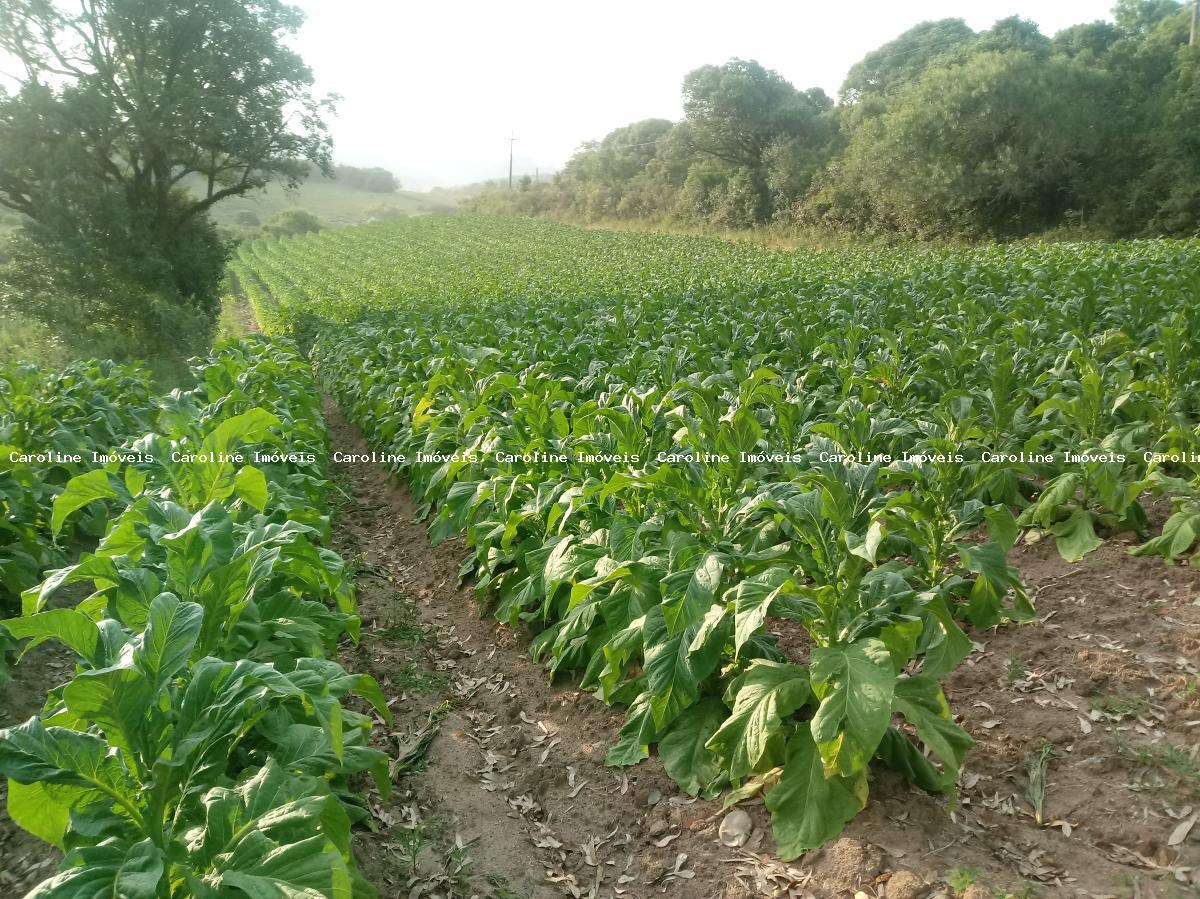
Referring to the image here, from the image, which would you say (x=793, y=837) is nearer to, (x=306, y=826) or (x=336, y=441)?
(x=306, y=826)

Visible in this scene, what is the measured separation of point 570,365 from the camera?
9.14 meters

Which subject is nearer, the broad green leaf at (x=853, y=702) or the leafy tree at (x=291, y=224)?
the broad green leaf at (x=853, y=702)

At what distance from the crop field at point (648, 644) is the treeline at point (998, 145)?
2848cm

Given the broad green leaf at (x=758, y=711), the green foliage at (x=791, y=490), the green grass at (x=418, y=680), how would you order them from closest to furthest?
the broad green leaf at (x=758, y=711) → the green foliage at (x=791, y=490) → the green grass at (x=418, y=680)

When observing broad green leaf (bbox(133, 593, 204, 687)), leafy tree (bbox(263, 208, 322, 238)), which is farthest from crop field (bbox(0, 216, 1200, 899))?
leafy tree (bbox(263, 208, 322, 238))

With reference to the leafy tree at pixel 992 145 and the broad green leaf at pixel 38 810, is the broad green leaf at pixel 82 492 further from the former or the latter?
the leafy tree at pixel 992 145

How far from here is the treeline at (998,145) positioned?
3061cm

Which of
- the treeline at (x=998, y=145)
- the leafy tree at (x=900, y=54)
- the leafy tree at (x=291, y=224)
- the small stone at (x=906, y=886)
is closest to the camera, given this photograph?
the small stone at (x=906, y=886)

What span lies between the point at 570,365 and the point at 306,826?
7.41m

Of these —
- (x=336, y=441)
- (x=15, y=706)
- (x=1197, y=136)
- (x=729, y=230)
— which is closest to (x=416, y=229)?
(x=729, y=230)

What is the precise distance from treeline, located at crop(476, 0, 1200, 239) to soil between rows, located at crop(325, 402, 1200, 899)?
3228 centimetres

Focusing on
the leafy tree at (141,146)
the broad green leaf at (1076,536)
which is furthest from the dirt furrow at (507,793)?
the leafy tree at (141,146)

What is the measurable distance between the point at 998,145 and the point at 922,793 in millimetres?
35396

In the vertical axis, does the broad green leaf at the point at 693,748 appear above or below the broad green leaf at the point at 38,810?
below
